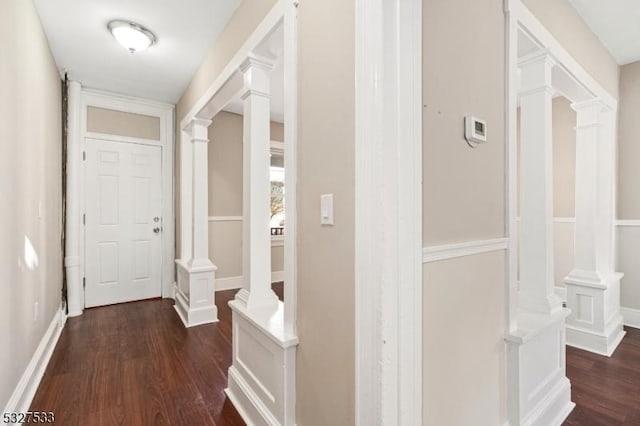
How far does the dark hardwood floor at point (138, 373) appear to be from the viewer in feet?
5.85

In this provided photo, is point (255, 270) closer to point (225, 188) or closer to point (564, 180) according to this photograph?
point (225, 188)

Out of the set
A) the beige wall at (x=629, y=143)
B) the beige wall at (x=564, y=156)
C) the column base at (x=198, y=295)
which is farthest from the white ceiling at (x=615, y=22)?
→ the column base at (x=198, y=295)

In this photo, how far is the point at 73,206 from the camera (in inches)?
135

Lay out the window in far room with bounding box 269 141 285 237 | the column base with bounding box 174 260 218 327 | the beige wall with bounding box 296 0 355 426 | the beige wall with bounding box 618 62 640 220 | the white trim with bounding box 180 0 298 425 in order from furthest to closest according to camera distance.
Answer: the window in far room with bounding box 269 141 285 237 < the column base with bounding box 174 260 218 327 < the beige wall with bounding box 618 62 640 220 < the white trim with bounding box 180 0 298 425 < the beige wall with bounding box 296 0 355 426

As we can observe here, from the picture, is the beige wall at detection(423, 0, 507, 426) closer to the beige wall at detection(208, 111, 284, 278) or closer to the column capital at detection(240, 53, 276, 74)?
the column capital at detection(240, 53, 276, 74)

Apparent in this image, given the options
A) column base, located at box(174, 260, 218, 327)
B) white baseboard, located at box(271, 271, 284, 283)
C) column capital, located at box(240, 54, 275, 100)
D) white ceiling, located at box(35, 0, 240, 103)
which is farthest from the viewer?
white baseboard, located at box(271, 271, 284, 283)

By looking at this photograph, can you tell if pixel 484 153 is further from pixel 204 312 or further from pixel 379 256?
pixel 204 312

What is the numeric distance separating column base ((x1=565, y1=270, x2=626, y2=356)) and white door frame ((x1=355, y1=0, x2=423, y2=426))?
2.46 meters

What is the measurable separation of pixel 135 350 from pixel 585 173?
13.6 feet

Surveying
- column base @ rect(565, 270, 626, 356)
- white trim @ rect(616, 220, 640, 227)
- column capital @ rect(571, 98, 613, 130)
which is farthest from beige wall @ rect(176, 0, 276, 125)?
white trim @ rect(616, 220, 640, 227)

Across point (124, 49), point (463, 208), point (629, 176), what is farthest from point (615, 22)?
point (124, 49)

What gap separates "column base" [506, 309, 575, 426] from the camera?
4.85ft

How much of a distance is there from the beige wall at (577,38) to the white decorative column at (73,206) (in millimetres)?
4184

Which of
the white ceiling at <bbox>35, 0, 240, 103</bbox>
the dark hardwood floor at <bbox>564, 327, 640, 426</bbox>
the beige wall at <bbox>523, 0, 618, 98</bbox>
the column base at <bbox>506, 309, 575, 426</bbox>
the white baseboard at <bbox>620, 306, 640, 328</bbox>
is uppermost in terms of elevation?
the white ceiling at <bbox>35, 0, 240, 103</bbox>
